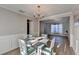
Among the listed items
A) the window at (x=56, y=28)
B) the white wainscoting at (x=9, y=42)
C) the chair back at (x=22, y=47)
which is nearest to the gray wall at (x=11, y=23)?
the white wainscoting at (x=9, y=42)

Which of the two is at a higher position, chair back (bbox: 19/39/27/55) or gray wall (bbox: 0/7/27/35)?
gray wall (bbox: 0/7/27/35)

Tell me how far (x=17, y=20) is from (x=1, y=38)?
0.82 meters

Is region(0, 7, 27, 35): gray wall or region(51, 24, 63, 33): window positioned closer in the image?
region(0, 7, 27, 35): gray wall

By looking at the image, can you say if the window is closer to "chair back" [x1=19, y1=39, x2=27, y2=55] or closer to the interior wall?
the interior wall

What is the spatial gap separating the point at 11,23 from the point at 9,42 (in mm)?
679

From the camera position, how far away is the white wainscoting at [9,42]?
150 inches

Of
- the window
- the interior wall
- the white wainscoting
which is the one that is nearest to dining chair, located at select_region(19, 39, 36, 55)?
the white wainscoting

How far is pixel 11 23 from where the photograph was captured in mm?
3828

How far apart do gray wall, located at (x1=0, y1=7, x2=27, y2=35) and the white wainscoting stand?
141 mm

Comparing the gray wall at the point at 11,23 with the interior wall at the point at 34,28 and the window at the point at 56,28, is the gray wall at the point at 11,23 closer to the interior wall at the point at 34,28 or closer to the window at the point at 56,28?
the interior wall at the point at 34,28

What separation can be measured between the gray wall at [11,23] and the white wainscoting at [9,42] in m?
0.14

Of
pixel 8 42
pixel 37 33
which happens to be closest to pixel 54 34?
pixel 37 33

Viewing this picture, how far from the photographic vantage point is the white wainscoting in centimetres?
380
